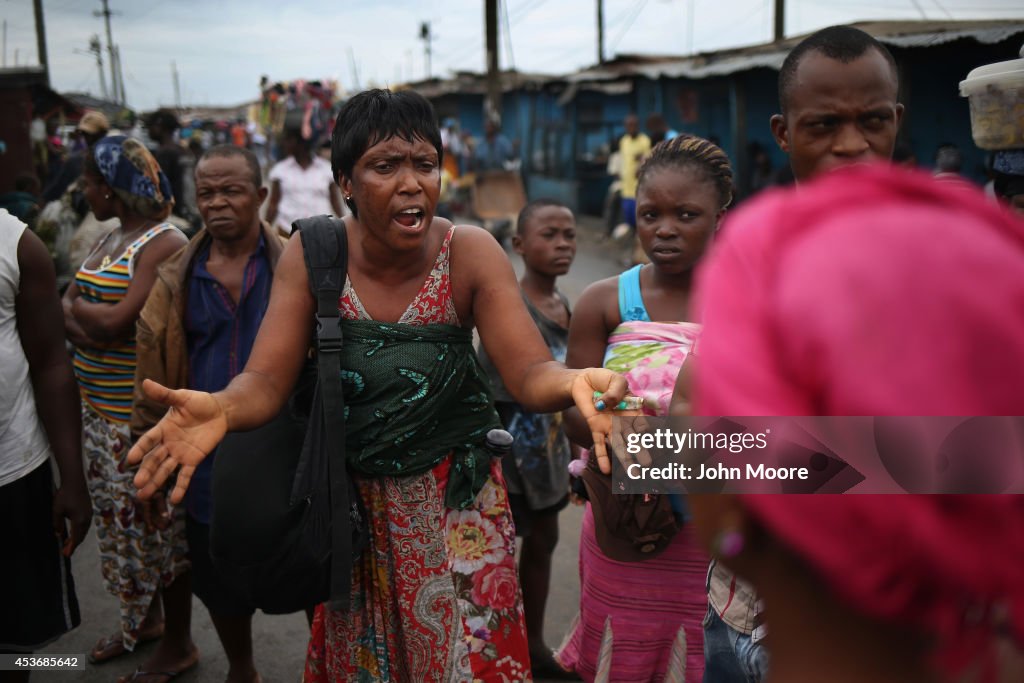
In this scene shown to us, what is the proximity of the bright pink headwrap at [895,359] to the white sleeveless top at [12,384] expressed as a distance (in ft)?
8.29

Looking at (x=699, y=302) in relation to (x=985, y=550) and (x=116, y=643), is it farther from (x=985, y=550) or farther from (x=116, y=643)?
(x=116, y=643)

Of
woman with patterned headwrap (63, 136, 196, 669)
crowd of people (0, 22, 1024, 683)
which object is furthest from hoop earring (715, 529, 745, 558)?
woman with patterned headwrap (63, 136, 196, 669)

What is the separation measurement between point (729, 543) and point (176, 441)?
1.34 meters

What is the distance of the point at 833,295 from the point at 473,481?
1720 millimetres

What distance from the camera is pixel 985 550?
0.67 metres

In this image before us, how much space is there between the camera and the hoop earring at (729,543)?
83cm

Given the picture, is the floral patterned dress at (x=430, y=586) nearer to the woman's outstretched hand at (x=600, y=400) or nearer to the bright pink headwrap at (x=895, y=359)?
the woman's outstretched hand at (x=600, y=400)

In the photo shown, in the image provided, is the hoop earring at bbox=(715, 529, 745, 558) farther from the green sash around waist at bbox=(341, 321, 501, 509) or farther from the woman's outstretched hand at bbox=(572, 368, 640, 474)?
the green sash around waist at bbox=(341, 321, 501, 509)

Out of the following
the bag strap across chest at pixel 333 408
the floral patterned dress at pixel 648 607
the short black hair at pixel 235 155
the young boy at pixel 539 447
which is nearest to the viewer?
the bag strap across chest at pixel 333 408

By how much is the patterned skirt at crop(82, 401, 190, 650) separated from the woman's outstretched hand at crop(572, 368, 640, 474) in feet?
7.70

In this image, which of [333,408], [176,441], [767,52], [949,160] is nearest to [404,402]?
[333,408]

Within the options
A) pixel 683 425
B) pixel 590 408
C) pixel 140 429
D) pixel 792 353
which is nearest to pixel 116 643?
pixel 140 429

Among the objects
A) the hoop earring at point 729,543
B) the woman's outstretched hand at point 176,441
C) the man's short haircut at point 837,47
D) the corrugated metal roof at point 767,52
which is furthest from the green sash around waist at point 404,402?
the corrugated metal roof at point 767,52

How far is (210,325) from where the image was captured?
314 centimetres
